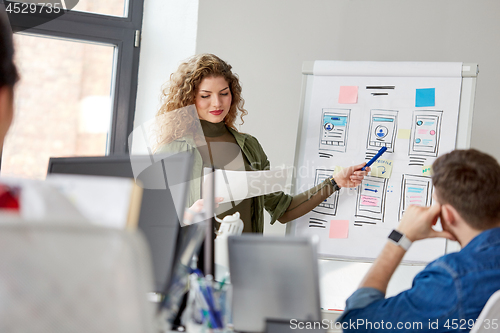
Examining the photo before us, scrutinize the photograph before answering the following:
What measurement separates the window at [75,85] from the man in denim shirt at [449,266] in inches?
77.1

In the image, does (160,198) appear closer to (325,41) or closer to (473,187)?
(473,187)

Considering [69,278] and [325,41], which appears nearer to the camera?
[69,278]

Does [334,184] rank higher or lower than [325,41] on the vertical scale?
lower

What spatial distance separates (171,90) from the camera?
6.45ft

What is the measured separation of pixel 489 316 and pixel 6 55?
3.10 ft

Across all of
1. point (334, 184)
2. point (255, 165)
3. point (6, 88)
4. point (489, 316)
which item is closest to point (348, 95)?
point (334, 184)

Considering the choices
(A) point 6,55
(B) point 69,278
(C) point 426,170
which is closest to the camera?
(B) point 69,278

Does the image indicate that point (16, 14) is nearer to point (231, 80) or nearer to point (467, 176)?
point (231, 80)

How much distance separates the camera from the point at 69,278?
→ 341 mm

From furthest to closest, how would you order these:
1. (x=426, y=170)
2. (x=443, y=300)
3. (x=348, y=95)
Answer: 1. (x=348, y=95)
2. (x=426, y=170)
3. (x=443, y=300)

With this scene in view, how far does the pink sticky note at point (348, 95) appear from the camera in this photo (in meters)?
2.05

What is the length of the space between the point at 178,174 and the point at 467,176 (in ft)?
2.31

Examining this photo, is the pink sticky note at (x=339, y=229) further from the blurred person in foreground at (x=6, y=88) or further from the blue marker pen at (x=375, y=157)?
the blurred person in foreground at (x=6, y=88)

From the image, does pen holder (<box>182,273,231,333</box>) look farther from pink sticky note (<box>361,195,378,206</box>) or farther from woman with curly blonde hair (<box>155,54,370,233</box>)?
pink sticky note (<box>361,195,378,206</box>)
